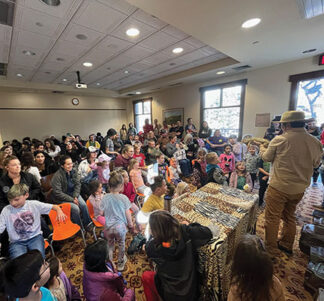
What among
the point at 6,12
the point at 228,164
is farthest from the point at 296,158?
the point at 6,12

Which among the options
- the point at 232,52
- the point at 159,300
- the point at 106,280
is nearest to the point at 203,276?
the point at 159,300

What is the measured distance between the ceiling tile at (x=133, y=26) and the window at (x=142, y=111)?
570cm

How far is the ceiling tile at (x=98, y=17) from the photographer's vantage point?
2.11 m

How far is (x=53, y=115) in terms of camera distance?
7.86 meters

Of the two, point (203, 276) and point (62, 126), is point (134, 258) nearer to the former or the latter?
point (203, 276)

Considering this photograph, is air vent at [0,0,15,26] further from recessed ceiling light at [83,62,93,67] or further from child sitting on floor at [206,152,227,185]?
child sitting on floor at [206,152,227,185]

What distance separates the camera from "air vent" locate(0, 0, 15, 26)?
2.03 m

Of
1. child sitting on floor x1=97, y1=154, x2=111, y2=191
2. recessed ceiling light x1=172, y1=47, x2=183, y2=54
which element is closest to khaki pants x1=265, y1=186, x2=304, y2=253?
child sitting on floor x1=97, y1=154, x2=111, y2=191

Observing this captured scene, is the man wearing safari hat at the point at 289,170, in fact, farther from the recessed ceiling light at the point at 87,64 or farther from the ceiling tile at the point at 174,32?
the recessed ceiling light at the point at 87,64

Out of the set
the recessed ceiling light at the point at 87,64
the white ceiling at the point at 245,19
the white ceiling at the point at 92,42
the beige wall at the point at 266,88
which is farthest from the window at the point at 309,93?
the recessed ceiling light at the point at 87,64

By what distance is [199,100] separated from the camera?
21.4ft

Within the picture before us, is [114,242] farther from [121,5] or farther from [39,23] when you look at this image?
[39,23]

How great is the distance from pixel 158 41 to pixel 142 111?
637 cm

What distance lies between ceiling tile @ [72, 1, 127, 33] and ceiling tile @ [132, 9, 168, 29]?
7.9 inches
